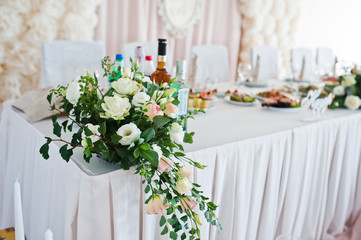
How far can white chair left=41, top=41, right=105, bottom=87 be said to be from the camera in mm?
1955

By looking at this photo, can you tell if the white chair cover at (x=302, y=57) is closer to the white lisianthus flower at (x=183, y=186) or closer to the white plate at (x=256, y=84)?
the white plate at (x=256, y=84)

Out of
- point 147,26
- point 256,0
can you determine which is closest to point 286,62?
point 256,0

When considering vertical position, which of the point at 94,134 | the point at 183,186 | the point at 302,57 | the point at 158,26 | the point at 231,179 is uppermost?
the point at 158,26

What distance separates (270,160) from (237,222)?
0.28m

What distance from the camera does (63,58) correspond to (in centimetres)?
201

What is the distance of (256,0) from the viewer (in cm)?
400

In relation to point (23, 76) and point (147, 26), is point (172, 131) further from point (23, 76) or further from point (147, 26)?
point (147, 26)

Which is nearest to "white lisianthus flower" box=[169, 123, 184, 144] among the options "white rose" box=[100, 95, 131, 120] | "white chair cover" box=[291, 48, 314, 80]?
"white rose" box=[100, 95, 131, 120]

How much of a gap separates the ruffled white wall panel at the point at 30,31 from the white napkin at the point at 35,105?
1265 mm

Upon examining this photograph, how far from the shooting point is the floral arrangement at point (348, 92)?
5.90 ft

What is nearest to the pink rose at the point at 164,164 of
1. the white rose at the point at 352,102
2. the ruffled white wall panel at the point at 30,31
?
the white rose at the point at 352,102

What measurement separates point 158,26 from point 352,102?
84.7 inches

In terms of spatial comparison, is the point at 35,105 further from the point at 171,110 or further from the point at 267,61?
the point at 267,61

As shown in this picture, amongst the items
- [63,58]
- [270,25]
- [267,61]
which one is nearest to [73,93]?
[63,58]
